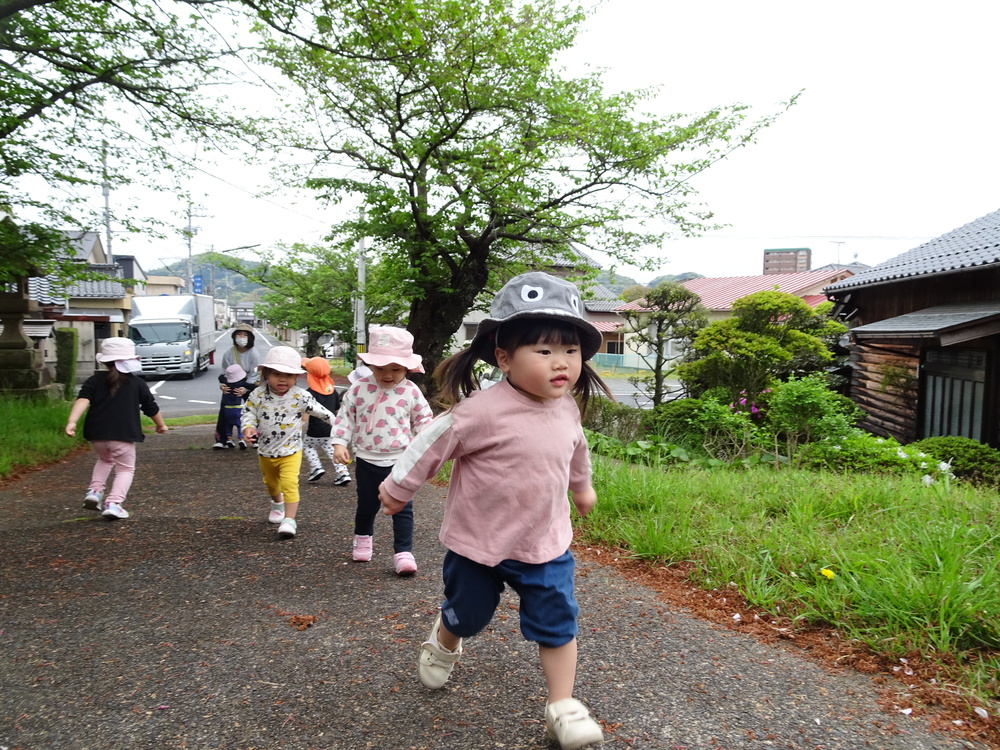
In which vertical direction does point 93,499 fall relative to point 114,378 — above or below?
below

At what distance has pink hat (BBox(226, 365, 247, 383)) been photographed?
852 centimetres

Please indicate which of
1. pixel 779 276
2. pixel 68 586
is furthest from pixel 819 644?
pixel 779 276

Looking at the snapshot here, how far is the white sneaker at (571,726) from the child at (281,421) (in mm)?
3050

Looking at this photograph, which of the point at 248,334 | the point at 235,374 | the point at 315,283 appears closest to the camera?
the point at 248,334

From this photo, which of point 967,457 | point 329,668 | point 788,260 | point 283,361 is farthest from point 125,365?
point 788,260

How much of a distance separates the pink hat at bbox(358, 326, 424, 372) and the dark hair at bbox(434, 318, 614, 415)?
140 cm

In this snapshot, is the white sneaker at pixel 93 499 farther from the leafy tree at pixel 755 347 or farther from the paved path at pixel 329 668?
the leafy tree at pixel 755 347

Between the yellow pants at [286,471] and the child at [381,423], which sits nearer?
the child at [381,423]

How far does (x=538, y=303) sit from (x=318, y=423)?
5.35 meters

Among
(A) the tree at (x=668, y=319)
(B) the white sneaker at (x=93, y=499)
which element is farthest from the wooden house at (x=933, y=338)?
(B) the white sneaker at (x=93, y=499)

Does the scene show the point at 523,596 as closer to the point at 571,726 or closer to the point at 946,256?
the point at 571,726

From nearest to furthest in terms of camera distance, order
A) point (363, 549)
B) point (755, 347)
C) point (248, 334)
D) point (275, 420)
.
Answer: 1. point (363, 549)
2. point (275, 420)
3. point (248, 334)
4. point (755, 347)

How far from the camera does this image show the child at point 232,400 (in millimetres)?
8539

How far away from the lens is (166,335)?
89.6 ft
